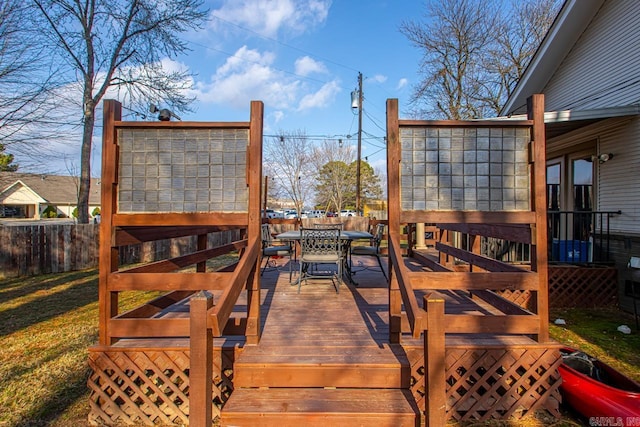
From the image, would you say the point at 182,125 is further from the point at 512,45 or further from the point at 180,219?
the point at 512,45

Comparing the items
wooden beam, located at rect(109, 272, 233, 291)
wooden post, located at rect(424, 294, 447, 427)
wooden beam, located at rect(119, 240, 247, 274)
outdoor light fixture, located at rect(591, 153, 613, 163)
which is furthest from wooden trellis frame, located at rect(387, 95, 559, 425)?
outdoor light fixture, located at rect(591, 153, 613, 163)

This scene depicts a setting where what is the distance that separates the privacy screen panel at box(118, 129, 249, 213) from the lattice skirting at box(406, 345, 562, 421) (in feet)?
6.26

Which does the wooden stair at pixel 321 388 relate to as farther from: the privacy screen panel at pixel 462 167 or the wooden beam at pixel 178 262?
the privacy screen panel at pixel 462 167

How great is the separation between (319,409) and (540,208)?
220cm

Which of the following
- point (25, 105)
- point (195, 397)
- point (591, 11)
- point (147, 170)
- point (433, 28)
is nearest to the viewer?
point (195, 397)

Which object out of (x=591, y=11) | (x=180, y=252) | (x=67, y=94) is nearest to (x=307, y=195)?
(x=180, y=252)

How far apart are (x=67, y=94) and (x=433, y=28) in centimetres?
1514

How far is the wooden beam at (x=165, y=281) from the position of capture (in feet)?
7.83

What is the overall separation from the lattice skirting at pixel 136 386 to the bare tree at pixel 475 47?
51.2 feet

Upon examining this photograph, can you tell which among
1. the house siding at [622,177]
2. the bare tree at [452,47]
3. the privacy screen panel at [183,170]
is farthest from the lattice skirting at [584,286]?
the bare tree at [452,47]

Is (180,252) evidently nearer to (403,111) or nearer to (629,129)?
(629,129)

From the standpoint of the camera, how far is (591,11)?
20.8ft

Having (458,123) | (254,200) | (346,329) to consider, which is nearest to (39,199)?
(254,200)

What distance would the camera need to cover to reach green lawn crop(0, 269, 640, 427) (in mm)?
2525
